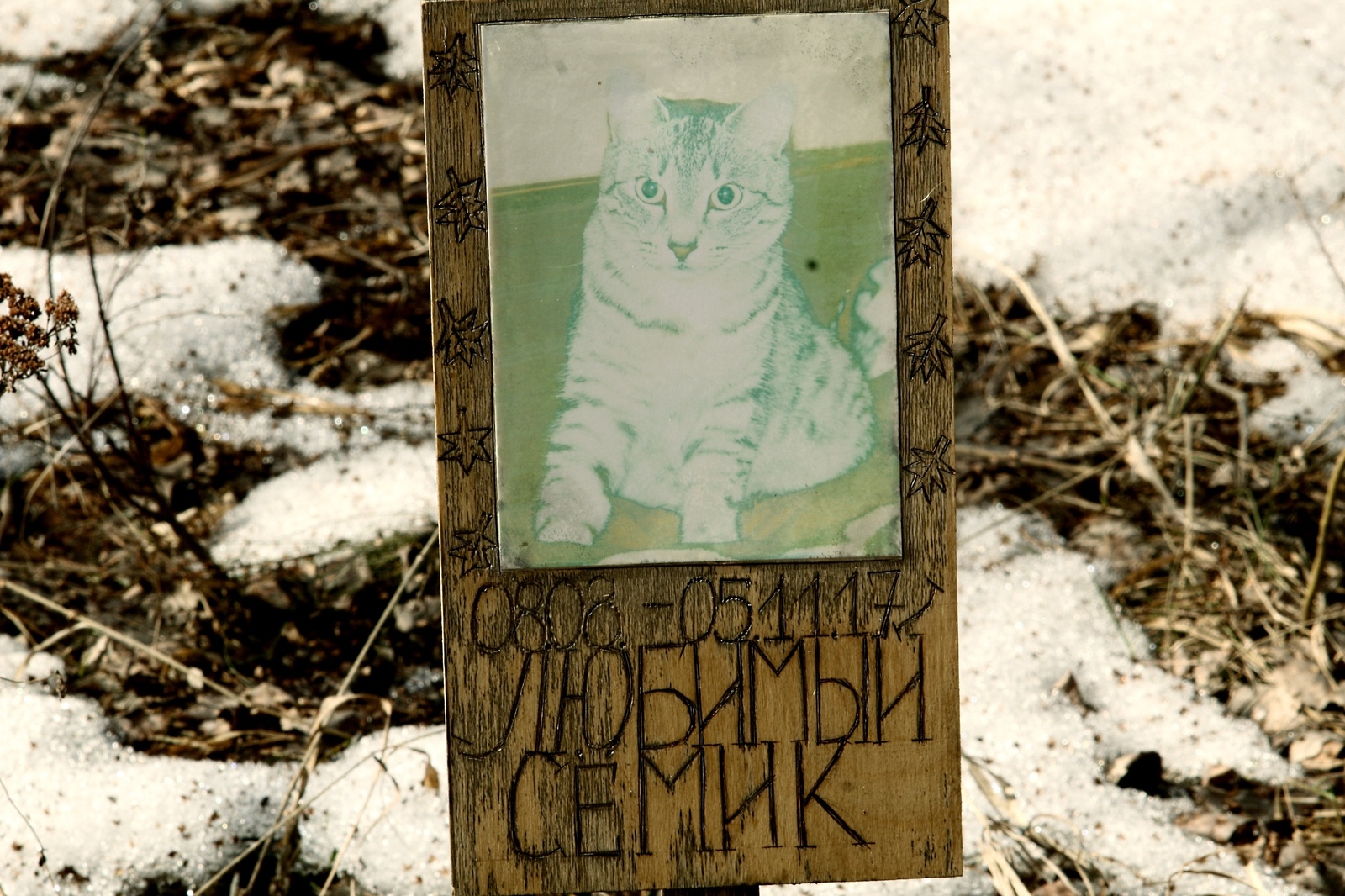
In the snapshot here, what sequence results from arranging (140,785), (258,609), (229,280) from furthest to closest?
1. (229,280)
2. (258,609)
3. (140,785)

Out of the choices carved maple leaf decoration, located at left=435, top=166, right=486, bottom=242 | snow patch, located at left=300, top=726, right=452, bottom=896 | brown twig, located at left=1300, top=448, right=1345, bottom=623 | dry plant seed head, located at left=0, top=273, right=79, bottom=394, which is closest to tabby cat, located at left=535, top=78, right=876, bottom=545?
carved maple leaf decoration, located at left=435, top=166, right=486, bottom=242

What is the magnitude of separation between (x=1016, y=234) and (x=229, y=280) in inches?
64.1

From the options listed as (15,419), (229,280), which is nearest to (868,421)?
(229,280)

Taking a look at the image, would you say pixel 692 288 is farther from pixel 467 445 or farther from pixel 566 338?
pixel 467 445

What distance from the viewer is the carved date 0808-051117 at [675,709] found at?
114 centimetres

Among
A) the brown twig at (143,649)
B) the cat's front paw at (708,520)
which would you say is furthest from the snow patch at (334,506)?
the cat's front paw at (708,520)

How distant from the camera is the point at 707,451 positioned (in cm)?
115

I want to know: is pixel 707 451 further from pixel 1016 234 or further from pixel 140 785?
pixel 1016 234

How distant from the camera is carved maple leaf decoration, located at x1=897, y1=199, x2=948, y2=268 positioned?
114 cm

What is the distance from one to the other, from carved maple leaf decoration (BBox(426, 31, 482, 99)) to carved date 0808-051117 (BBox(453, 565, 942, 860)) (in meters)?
0.55

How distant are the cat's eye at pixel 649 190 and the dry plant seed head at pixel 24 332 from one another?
0.78 m

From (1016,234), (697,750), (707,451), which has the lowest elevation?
(697,750)

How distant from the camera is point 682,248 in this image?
1.14 metres

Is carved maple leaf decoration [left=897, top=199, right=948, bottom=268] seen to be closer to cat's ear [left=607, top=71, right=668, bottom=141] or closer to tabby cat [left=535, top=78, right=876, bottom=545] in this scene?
tabby cat [left=535, top=78, right=876, bottom=545]
